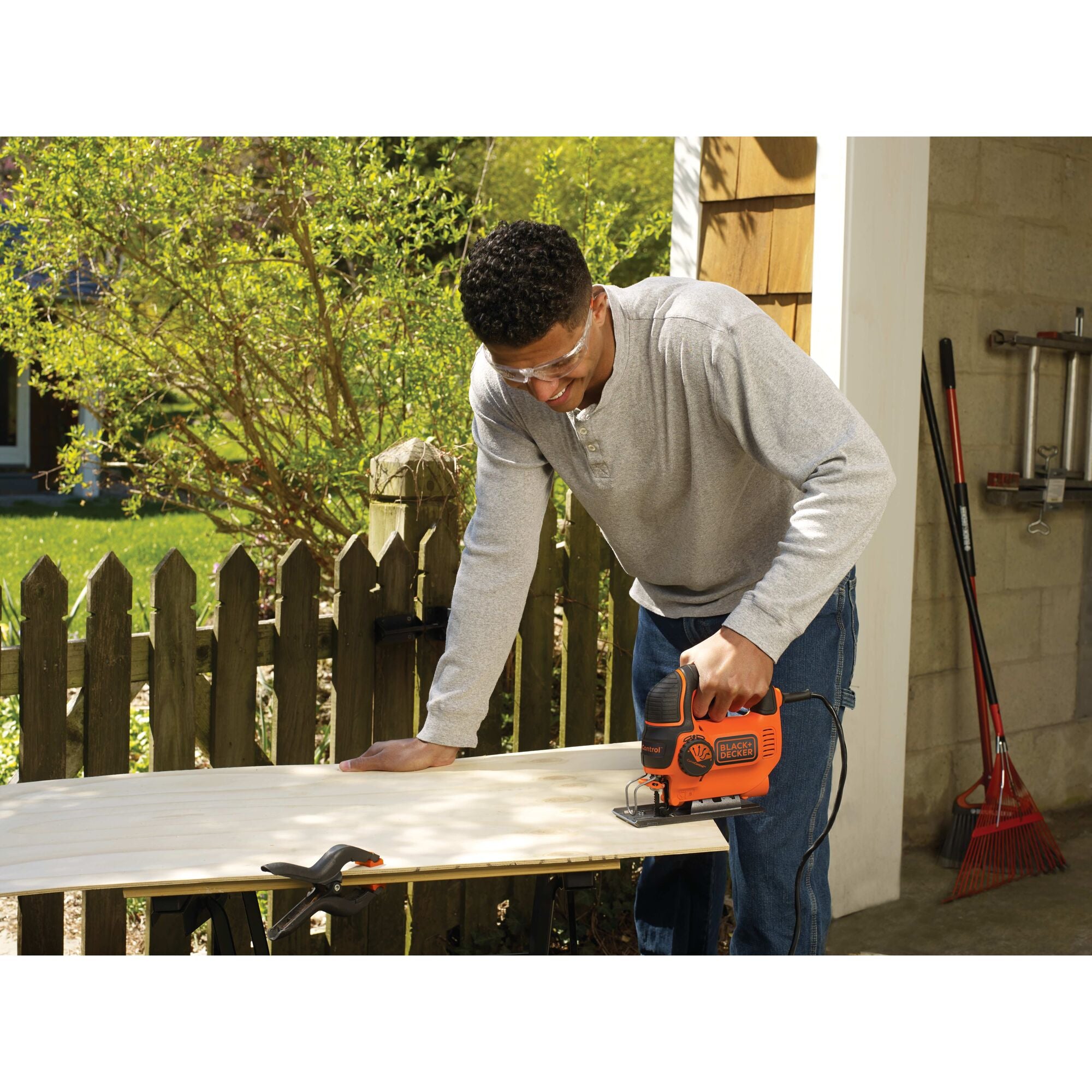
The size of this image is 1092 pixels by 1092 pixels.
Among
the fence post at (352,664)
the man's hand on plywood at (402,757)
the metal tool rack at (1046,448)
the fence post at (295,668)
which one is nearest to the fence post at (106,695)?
the fence post at (295,668)

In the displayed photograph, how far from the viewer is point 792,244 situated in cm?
350

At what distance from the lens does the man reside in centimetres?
204

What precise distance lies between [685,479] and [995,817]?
242 centimetres

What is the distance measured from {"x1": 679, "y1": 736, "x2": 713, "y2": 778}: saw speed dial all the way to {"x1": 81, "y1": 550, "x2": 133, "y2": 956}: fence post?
1.40 meters

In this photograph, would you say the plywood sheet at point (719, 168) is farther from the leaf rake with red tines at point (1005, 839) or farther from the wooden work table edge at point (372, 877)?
the wooden work table edge at point (372, 877)

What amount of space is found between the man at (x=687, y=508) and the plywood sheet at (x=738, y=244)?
1.43 m

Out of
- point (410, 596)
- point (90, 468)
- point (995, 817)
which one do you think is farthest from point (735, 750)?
point (90, 468)

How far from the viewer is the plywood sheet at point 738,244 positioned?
3.59 metres

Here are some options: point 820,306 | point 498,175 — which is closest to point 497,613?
point 820,306

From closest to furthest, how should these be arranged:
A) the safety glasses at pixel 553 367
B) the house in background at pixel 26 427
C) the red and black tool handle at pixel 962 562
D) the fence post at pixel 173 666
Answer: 1. the safety glasses at pixel 553 367
2. the fence post at pixel 173 666
3. the red and black tool handle at pixel 962 562
4. the house in background at pixel 26 427

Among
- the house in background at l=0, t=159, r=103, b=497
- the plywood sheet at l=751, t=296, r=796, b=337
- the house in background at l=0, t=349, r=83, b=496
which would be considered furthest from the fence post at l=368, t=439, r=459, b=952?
the house in background at l=0, t=349, r=83, b=496

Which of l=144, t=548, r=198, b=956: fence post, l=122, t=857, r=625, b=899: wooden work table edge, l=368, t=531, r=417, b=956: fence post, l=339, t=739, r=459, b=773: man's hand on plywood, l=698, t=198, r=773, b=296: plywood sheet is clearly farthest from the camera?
l=698, t=198, r=773, b=296: plywood sheet

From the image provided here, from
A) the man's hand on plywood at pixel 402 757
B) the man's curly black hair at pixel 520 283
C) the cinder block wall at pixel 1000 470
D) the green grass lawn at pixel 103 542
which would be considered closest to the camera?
the man's curly black hair at pixel 520 283

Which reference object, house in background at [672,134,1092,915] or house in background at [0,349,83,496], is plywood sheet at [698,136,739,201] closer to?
house in background at [672,134,1092,915]
